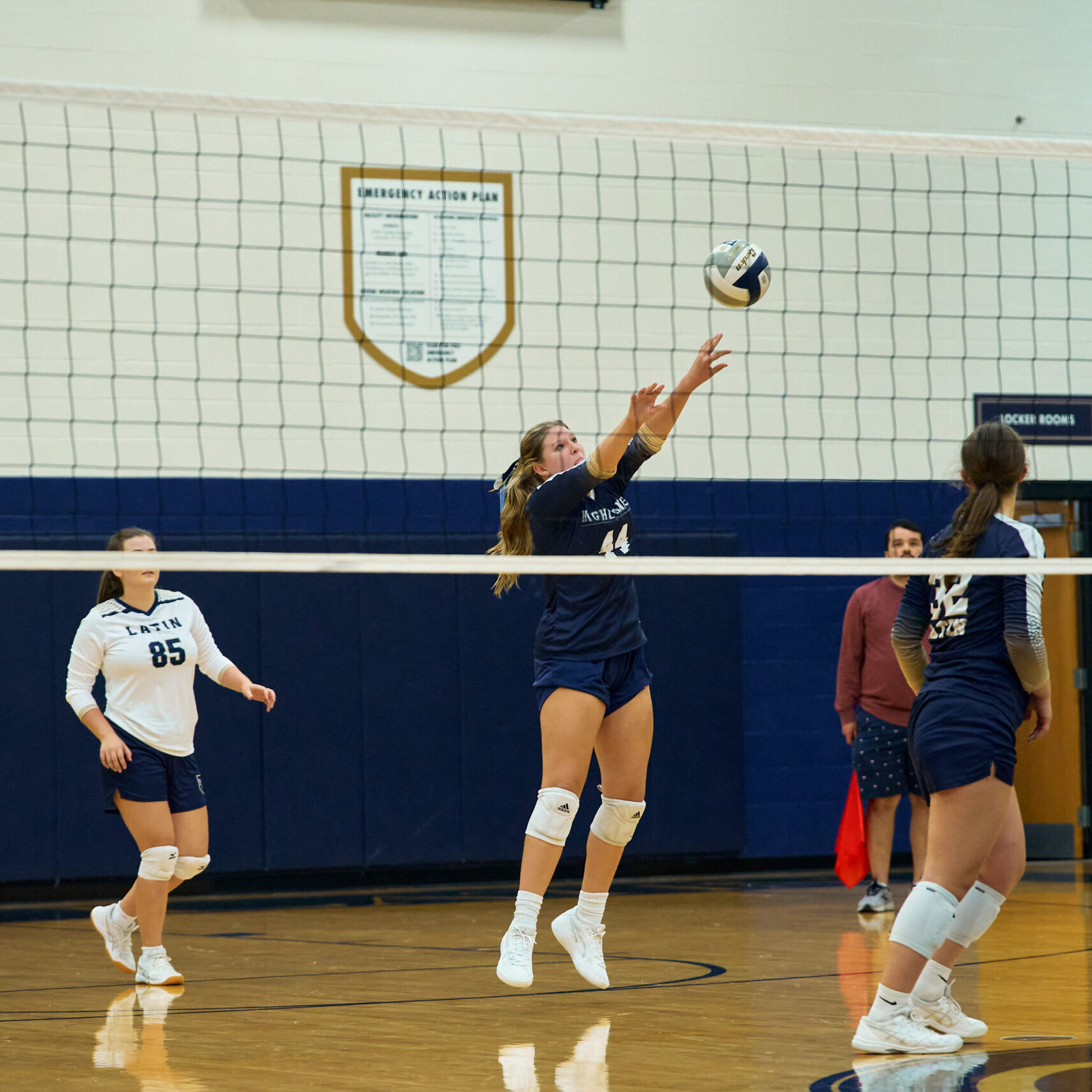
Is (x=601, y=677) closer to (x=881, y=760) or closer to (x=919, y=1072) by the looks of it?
(x=919, y=1072)

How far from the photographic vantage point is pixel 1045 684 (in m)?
3.95

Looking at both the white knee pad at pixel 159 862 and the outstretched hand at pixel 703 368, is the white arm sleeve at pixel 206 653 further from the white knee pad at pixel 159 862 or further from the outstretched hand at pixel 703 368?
the outstretched hand at pixel 703 368

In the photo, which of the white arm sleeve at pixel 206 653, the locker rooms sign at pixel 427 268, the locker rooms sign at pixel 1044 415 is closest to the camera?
the white arm sleeve at pixel 206 653

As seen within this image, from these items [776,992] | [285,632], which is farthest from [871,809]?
[285,632]

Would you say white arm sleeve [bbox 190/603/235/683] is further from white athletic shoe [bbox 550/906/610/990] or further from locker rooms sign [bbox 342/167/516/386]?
locker rooms sign [bbox 342/167/516/386]

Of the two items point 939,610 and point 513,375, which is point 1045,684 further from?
point 513,375

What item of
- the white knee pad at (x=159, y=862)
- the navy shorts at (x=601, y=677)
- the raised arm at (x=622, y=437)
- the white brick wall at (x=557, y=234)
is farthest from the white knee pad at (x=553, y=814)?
the white brick wall at (x=557, y=234)

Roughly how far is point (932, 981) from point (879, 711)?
3.85m

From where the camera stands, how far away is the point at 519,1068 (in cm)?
398

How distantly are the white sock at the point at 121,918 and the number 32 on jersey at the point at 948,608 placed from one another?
3.29 m

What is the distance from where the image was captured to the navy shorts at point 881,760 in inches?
305

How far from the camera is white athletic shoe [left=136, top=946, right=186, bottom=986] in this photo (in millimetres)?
5730

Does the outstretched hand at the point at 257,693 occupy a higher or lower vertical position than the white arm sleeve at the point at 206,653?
lower

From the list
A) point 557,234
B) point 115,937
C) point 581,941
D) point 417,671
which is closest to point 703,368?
point 581,941
